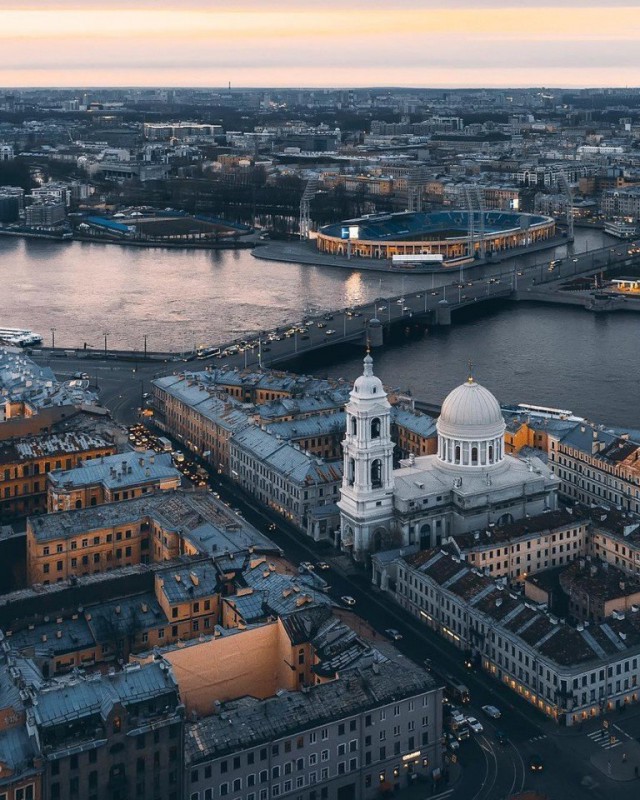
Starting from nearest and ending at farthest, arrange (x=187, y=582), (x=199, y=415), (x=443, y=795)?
(x=443, y=795), (x=187, y=582), (x=199, y=415)

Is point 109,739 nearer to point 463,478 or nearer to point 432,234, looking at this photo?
point 463,478

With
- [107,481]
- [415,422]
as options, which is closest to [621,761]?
[107,481]

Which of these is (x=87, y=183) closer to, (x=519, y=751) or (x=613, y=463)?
(x=613, y=463)

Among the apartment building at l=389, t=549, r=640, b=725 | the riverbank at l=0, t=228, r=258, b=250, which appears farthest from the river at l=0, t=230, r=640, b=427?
the apartment building at l=389, t=549, r=640, b=725

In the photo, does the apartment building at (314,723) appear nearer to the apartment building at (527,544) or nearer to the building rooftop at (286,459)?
the apartment building at (527,544)

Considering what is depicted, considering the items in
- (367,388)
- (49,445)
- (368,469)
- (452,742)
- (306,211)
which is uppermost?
(367,388)

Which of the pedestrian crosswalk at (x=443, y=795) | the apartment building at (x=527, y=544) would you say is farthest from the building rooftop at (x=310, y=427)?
the pedestrian crosswalk at (x=443, y=795)
